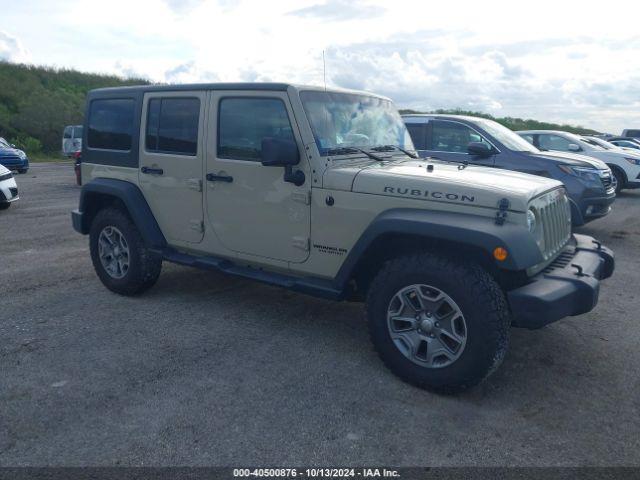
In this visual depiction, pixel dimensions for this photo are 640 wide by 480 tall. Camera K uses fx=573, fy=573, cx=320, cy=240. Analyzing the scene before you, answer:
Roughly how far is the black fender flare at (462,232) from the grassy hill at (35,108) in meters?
30.1

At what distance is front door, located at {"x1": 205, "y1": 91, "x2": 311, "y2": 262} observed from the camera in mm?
4320

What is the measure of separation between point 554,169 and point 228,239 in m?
5.90

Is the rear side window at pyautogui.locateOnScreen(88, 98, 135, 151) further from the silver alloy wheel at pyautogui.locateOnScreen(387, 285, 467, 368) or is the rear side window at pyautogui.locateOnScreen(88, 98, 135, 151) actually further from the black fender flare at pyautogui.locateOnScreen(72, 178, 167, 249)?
the silver alloy wheel at pyautogui.locateOnScreen(387, 285, 467, 368)

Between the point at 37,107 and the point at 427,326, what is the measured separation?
3344cm

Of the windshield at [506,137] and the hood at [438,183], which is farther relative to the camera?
the windshield at [506,137]

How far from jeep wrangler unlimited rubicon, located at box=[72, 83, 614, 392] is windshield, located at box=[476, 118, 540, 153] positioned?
4218mm

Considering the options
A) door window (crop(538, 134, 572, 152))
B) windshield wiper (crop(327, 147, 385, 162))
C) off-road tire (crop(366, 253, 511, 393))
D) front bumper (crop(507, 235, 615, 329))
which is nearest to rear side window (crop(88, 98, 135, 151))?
windshield wiper (crop(327, 147, 385, 162))

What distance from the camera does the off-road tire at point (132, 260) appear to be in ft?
17.7

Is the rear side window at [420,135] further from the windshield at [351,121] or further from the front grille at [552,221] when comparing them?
the front grille at [552,221]

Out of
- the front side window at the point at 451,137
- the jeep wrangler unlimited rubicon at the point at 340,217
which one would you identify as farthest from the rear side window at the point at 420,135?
the jeep wrangler unlimited rubicon at the point at 340,217

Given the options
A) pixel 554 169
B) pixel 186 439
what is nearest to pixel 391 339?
pixel 186 439

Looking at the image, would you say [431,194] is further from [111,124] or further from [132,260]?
[111,124]

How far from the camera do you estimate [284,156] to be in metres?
4.04

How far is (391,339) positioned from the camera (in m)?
3.83
